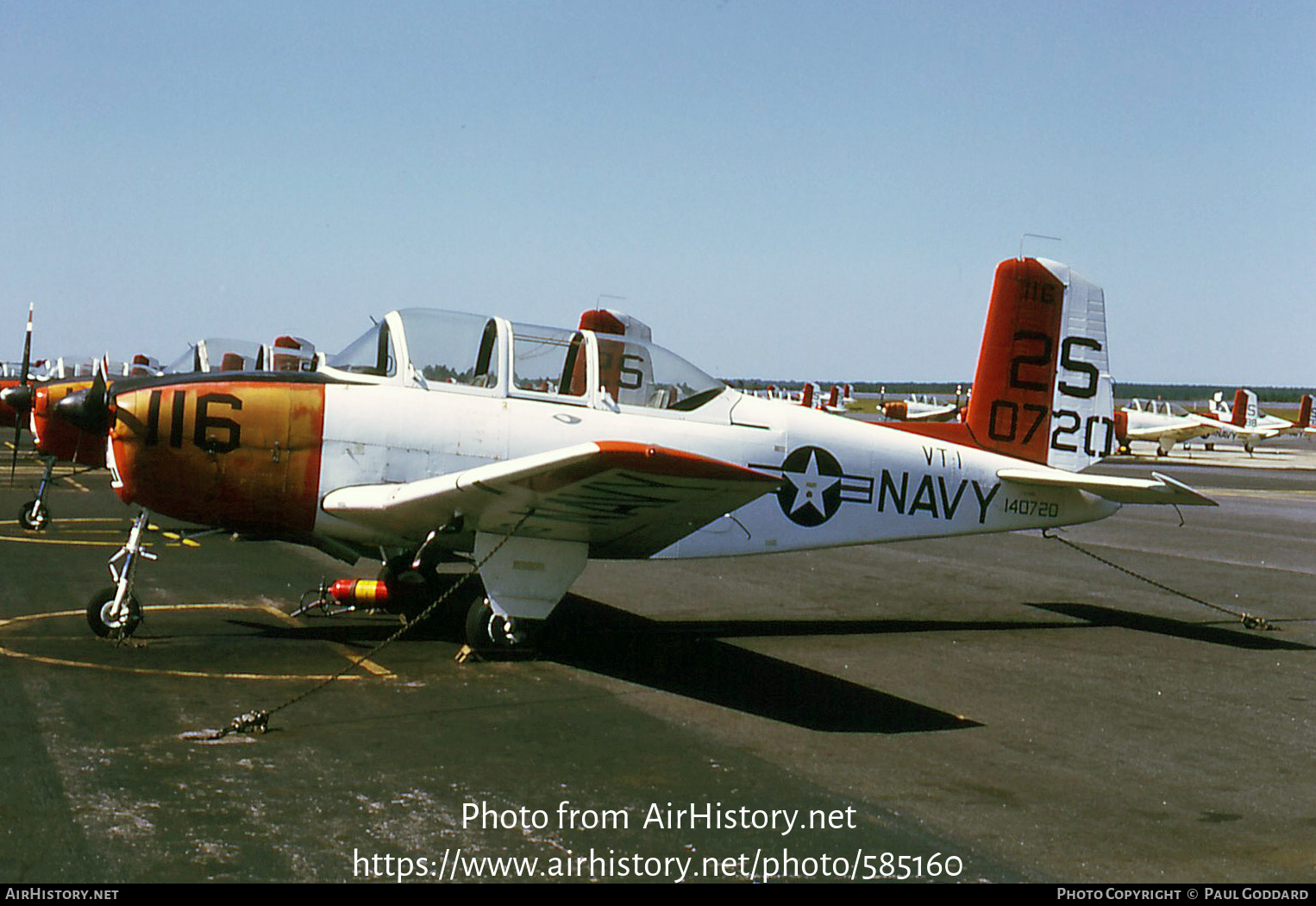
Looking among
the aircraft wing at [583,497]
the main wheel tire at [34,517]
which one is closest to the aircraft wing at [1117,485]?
the aircraft wing at [583,497]

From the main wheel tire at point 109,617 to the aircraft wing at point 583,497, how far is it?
1.63 m

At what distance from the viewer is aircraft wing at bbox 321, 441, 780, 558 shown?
672 cm

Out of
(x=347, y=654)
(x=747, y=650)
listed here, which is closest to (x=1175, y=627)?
(x=747, y=650)

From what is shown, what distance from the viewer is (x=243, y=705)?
678 centimetres

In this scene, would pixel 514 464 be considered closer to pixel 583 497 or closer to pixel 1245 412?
pixel 583 497

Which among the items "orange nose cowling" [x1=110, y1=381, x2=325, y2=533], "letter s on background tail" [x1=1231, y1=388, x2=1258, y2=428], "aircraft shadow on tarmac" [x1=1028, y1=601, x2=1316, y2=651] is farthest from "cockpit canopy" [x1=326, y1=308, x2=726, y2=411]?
"letter s on background tail" [x1=1231, y1=388, x2=1258, y2=428]

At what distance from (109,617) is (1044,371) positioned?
29.1ft

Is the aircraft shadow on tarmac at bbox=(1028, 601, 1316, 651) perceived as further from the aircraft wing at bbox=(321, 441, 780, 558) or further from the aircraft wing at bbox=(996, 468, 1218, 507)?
the aircraft wing at bbox=(321, 441, 780, 558)

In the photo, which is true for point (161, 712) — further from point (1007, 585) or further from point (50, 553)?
point (1007, 585)

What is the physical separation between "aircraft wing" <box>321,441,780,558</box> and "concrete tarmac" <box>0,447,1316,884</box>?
100cm

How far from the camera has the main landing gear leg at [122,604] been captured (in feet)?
27.1

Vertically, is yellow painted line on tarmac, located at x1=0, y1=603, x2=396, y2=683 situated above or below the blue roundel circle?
below

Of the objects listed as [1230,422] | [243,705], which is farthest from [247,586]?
[1230,422]

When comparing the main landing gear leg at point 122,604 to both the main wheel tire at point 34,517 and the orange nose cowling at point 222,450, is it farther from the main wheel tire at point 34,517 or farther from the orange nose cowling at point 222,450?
the main wheel tire at point 34,517
